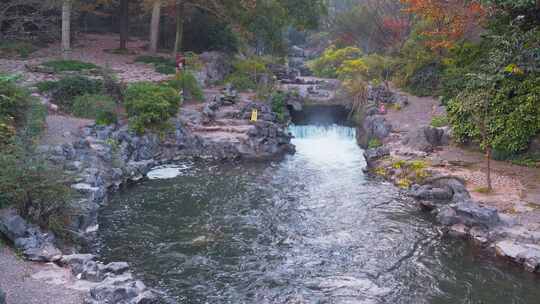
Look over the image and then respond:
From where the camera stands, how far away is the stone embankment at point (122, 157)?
10859 millimetres

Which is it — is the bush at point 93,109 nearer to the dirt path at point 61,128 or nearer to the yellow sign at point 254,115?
the dirt path at point 61,128

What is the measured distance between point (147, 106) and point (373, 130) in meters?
12.0

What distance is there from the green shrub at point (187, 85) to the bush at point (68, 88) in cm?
438

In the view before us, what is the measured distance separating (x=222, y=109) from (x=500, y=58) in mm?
14863

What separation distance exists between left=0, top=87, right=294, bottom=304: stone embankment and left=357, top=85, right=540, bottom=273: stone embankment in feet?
17.0

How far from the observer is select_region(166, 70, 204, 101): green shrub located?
2761 centimetres

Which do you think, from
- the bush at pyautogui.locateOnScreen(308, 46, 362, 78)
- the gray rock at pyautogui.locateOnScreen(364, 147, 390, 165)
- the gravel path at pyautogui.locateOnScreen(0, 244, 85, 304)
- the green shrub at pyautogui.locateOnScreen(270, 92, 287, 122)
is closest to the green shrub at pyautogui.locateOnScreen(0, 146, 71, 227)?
the gravel path at pyautogui.locateOnScreen(0, 244, 85, 304)

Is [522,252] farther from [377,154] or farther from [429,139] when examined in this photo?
[429,139]

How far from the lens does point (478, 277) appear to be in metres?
12.6

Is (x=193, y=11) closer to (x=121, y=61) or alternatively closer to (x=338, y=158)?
(x=121, y=61)

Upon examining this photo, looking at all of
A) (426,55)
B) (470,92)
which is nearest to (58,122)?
(470,92)

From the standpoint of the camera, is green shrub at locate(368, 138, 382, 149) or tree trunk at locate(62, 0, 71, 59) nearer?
green shrub at locate(368, 138, 382, 149)

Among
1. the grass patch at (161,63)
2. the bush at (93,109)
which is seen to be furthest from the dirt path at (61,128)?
the grass patch at (161,63)

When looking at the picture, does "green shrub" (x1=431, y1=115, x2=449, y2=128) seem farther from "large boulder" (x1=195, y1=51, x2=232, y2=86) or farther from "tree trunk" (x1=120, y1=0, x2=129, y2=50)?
"tree trunk" (x1=120, y1=0, x2=129, y2=50)
